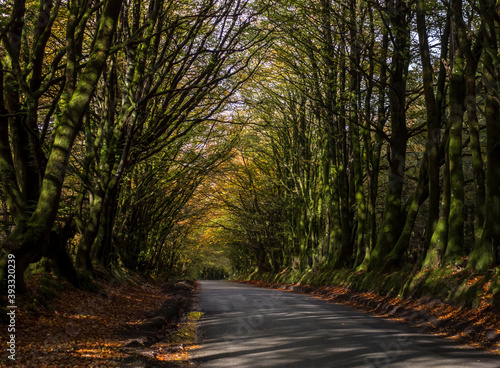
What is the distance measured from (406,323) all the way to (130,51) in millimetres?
9597

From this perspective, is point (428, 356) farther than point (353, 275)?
No

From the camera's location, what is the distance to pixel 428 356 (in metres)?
5.82

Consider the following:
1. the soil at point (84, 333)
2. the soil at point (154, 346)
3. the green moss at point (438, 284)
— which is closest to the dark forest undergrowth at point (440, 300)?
the green moss at point (438, 284)

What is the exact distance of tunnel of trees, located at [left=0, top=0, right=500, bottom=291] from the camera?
28.7 ft

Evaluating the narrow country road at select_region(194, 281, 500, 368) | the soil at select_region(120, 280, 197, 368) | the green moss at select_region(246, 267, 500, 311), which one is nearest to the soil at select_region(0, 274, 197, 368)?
the soil at select_region(120, 280, 197, 368)

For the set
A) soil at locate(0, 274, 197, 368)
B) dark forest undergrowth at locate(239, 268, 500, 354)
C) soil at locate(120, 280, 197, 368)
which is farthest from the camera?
dark forest undergrowth at locate(239, 268, 500, 354)

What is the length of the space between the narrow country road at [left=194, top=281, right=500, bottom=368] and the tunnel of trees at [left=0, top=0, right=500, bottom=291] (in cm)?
322

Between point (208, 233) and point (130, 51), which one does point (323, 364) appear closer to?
point (130, 51)

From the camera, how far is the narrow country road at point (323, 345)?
5520 millimetres

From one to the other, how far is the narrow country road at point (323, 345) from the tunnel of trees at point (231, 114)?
3223 millimetres

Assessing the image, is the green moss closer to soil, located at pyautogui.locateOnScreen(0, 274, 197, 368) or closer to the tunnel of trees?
the tunnel of trees

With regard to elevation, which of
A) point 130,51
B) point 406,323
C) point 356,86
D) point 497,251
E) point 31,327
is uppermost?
point 356,86

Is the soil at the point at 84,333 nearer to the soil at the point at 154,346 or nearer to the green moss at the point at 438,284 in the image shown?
the soil at the point at 154,346

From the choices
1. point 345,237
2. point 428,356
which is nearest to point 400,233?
point 345,237
